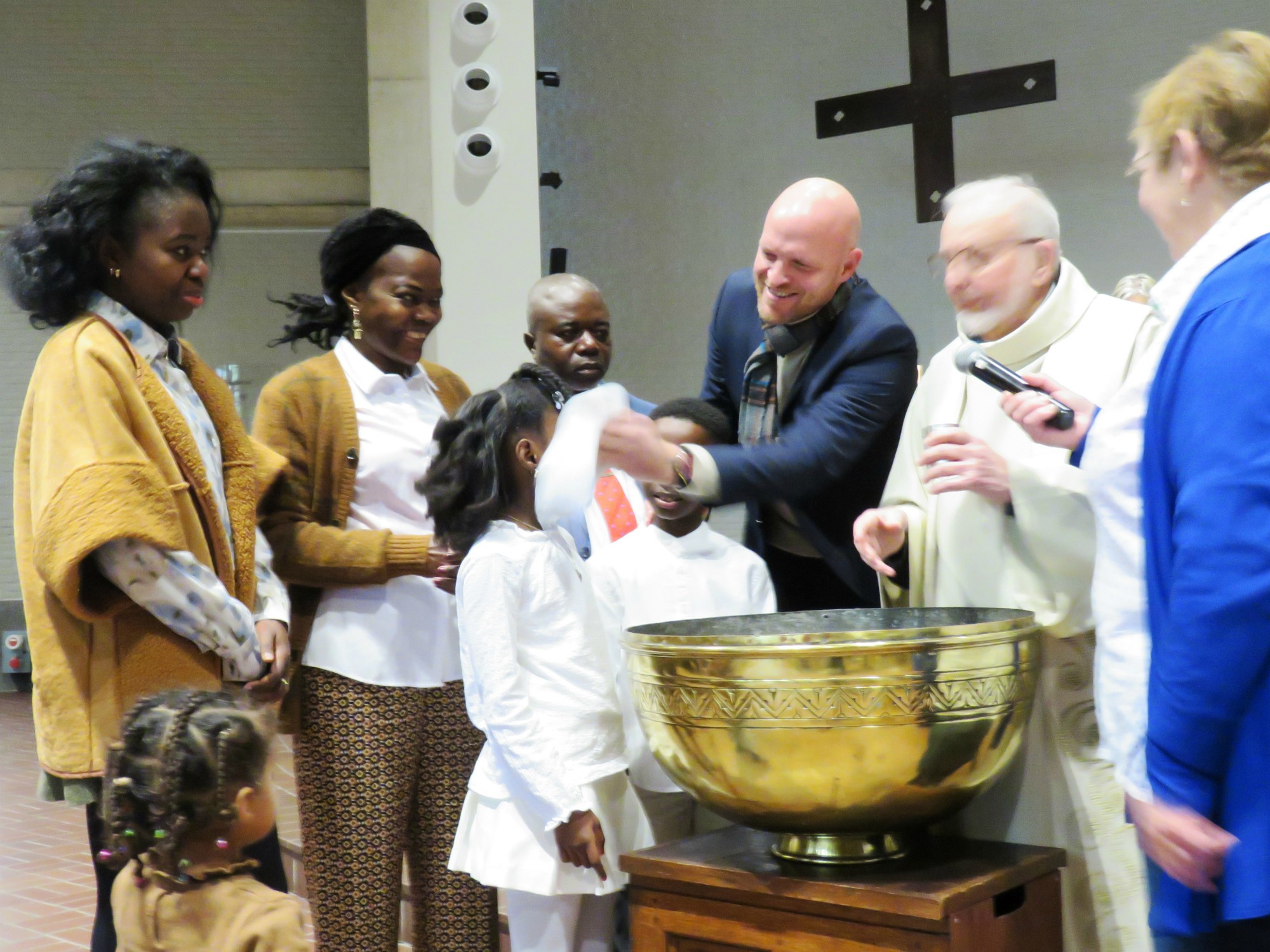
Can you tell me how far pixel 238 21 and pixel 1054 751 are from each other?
861 cm

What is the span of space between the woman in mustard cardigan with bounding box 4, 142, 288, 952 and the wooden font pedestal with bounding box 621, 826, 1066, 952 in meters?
0.68

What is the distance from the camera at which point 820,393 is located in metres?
2.35

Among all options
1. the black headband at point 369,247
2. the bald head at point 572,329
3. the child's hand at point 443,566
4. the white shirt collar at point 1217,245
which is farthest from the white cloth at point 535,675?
the white shirt collar at point 1217,245

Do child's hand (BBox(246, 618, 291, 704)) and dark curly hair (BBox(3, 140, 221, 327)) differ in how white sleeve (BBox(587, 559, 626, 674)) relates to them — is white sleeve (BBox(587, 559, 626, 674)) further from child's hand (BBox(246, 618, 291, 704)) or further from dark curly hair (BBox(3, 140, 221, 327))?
dark curly hair (BBox(3, 140, 221, 327))

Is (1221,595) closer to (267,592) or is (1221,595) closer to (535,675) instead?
(535,675)

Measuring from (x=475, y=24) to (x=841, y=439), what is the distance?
4.28 metres

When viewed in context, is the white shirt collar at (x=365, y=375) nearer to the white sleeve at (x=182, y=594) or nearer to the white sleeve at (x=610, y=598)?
the white sleeve at (x=610, y=598)

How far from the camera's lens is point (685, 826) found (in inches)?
103

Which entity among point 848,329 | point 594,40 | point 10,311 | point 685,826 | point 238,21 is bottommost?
point 685,826

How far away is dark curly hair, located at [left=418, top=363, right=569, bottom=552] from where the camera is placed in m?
2.41

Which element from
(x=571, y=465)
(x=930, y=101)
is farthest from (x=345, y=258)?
(x=930, y=101)

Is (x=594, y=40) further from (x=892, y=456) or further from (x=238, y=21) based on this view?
(x=892, y=456)

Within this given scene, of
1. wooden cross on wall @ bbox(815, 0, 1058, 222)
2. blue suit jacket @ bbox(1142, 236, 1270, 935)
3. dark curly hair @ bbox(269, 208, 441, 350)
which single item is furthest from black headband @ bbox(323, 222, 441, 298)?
wooden cross on wall @ bbox(815, 0, 1058, 222)

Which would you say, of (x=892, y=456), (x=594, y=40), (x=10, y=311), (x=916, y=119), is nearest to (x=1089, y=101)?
(x=916, y=119)
